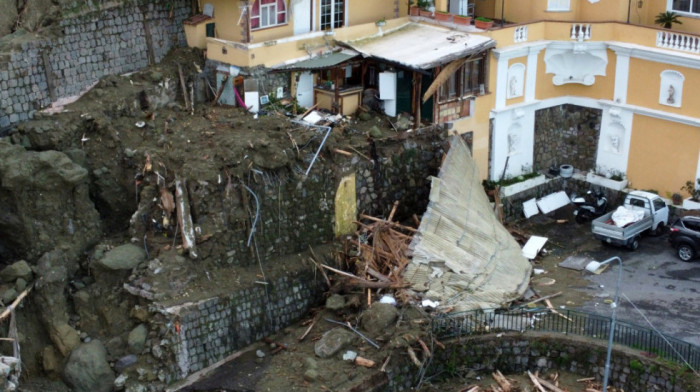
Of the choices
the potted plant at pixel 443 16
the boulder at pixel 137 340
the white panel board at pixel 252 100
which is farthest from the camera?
the potted plant at pixel 443 16

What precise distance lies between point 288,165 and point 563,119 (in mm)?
12588

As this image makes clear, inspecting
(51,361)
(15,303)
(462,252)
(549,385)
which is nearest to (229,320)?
(51,361)

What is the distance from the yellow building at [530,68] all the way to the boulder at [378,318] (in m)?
8.54

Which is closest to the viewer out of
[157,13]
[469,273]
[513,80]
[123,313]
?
[123,313]

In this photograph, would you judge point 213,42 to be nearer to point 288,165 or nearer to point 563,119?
point 288,165

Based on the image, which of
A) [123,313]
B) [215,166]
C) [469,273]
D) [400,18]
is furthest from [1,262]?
[400,18]

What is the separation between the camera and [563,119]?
133ft

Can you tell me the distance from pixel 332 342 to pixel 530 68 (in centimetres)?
1404

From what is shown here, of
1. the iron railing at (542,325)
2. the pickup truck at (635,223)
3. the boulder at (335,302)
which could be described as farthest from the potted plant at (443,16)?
the iron railing at (542,325)

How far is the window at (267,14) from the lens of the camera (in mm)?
36094

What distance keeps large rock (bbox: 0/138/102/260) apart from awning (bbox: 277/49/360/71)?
809 centimetres

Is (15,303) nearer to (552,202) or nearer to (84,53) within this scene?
(84,53)

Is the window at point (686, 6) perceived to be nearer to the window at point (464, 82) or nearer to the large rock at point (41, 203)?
the window at point (464, 82)

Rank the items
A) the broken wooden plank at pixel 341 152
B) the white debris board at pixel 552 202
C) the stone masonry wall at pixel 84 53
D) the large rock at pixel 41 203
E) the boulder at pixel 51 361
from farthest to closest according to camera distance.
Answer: the white debris board at pixel 552 202, the broken wooden plank at pixel 341 152, the stone masonry wall at pixel 84 53, the large rock at pixel 41 203, the boulder at pixel 51 361
